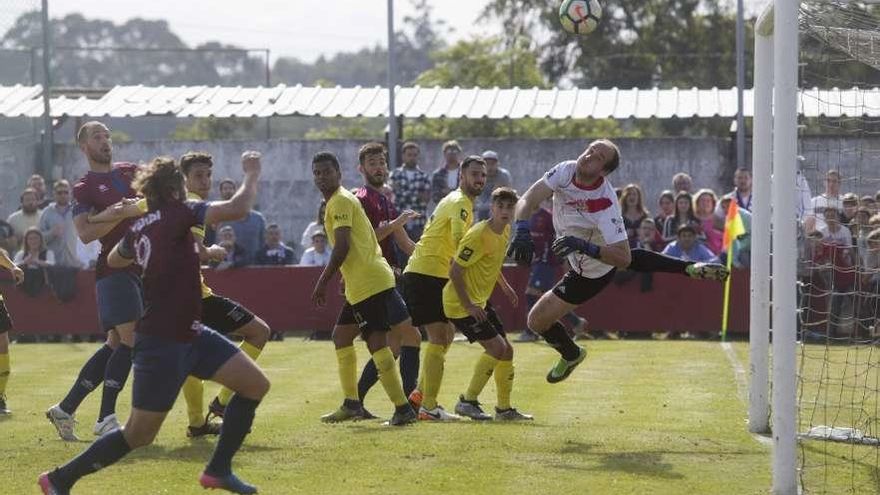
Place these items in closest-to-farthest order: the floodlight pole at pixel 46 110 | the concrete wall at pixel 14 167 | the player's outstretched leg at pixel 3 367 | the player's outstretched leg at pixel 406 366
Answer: the player's outstretched leg at pixel 406 366 < the player's outstretched leg at pixel 3 367 < the concrete wall at pixel 14 167 < the floodlight pole at pixel 46 110

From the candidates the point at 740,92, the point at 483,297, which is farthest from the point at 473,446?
the point at 740,92

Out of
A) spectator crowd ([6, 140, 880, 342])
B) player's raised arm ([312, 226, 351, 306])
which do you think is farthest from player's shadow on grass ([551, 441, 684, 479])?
spectator crowd ([6, 140, 880, 342])

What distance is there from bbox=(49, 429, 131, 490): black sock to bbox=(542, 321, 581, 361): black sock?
15.8 ft

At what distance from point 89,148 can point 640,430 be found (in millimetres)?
4618

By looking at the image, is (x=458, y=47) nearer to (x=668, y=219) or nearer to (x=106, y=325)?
(x=668, y=219)

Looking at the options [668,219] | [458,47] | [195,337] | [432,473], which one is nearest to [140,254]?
[195,337]

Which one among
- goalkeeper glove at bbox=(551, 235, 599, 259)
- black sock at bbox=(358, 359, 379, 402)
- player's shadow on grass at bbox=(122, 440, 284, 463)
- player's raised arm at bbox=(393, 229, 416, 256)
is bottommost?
player's shadow on grass at bbox=(122, 440, 284, 463)

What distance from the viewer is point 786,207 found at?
9.30 m

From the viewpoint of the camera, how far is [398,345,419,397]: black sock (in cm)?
1322

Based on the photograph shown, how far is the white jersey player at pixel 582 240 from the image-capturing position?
469 inches

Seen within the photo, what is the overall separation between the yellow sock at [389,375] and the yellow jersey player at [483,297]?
73 cm

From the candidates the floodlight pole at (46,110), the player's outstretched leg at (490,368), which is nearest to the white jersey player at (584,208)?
the player's outstretched leg at (490,368)

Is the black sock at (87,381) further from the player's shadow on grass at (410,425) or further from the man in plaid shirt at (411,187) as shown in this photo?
the man in plaid shirt at (411,187)

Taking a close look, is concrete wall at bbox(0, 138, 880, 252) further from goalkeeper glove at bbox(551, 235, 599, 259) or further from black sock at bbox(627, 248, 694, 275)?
goalkeeper glove at bbox(551, 235, 599, 259)
